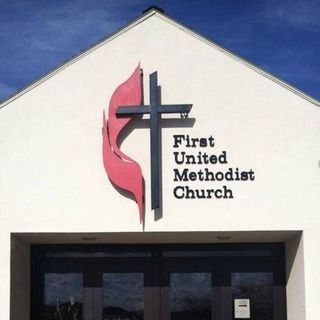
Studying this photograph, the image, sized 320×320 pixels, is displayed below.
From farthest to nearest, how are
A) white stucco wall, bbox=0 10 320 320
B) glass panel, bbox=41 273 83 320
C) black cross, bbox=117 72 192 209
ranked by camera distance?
glass panel, bbox=41 273 83 320 → white stucco wall, bbox=0 10 320 320 → black cross, bbox=117 72 192 209

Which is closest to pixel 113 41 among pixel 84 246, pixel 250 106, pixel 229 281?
pixel 250 106

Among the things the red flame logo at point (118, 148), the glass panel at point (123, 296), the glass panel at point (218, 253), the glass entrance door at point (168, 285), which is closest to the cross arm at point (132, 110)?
the red flame logo at point (118, 148)

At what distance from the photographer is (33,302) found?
15.1 metres

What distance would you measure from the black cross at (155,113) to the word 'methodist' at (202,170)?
351mm

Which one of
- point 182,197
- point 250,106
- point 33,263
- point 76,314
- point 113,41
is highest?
point 113,41

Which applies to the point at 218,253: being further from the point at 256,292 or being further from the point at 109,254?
the point at 109,254

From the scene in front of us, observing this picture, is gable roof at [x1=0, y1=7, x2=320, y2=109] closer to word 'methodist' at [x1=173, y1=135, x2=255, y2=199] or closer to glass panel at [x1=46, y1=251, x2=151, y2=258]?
word 'methodist' at [x1=173, y1=135, x2=255, y2=199]

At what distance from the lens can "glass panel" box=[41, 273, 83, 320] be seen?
49.4 ft

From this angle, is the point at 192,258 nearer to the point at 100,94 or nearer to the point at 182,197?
the point at 182,197

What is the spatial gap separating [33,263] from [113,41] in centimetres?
473

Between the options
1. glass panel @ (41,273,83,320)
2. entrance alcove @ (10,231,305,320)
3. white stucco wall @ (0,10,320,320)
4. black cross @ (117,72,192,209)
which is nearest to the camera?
black cross @ (117,72,192,209)

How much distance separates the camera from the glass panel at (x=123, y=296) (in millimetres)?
14984

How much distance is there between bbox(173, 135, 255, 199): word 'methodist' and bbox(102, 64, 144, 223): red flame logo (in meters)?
0.70

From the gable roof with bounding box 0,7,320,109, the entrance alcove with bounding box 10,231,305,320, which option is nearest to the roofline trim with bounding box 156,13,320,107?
the gable roof with bounding box 0,7,320,109
